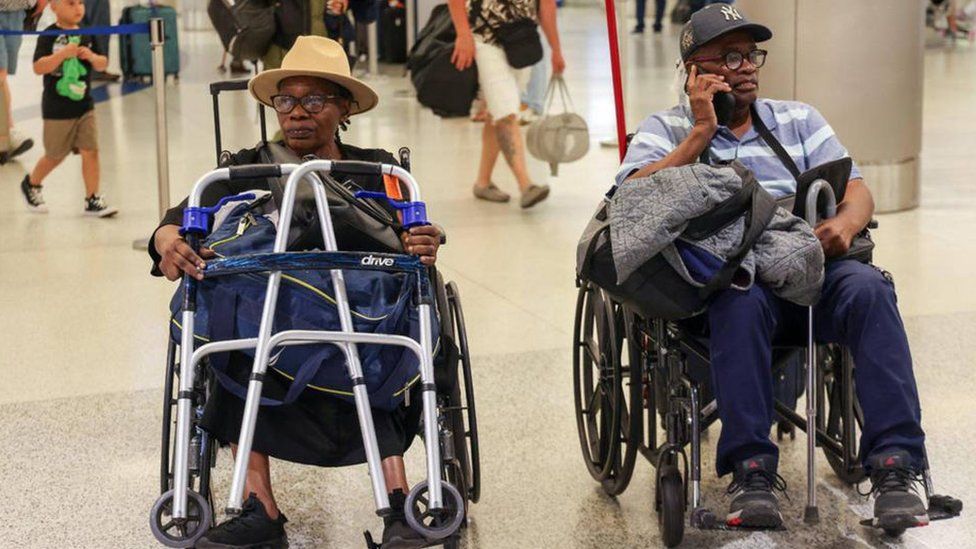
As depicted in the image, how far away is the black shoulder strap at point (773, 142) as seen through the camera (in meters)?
4.07

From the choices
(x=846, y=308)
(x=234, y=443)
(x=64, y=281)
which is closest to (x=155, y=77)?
(x=64, y=281)

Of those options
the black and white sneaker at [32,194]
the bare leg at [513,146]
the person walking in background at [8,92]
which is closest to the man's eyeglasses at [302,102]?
the bare leg at [513,146]

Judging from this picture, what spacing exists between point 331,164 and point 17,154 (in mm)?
7451

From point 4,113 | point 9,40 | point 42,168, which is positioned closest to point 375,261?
point 42,168

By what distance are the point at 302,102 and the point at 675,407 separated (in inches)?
49.1

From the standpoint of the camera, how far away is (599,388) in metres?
4.32

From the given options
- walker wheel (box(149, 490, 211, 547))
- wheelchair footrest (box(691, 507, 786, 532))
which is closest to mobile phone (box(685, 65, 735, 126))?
wheelchair footrest (box(691, 507, 786, 532))

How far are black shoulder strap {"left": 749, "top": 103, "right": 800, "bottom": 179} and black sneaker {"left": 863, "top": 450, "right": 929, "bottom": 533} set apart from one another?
862 millimetres

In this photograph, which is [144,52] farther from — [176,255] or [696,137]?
[176,255]

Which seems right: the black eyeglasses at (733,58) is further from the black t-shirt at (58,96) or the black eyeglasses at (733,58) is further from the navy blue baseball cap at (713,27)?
the black t-shirt at (58,96)

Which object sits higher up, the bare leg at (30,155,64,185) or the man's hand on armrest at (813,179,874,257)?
the man's hand on armrest at (813,179,874,257)

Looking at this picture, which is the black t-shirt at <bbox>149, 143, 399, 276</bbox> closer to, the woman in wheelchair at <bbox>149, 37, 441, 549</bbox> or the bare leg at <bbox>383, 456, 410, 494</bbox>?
the woman in wheelchair at <bbox>149, 37, 441, 549</bbox>

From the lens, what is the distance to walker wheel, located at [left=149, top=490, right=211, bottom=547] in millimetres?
3227

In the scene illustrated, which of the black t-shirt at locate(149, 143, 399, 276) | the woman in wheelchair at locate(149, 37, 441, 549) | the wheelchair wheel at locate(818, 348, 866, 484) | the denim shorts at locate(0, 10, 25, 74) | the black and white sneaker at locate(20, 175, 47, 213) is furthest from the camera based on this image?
the denim shorts at locate(0, 10, 25, 74)
